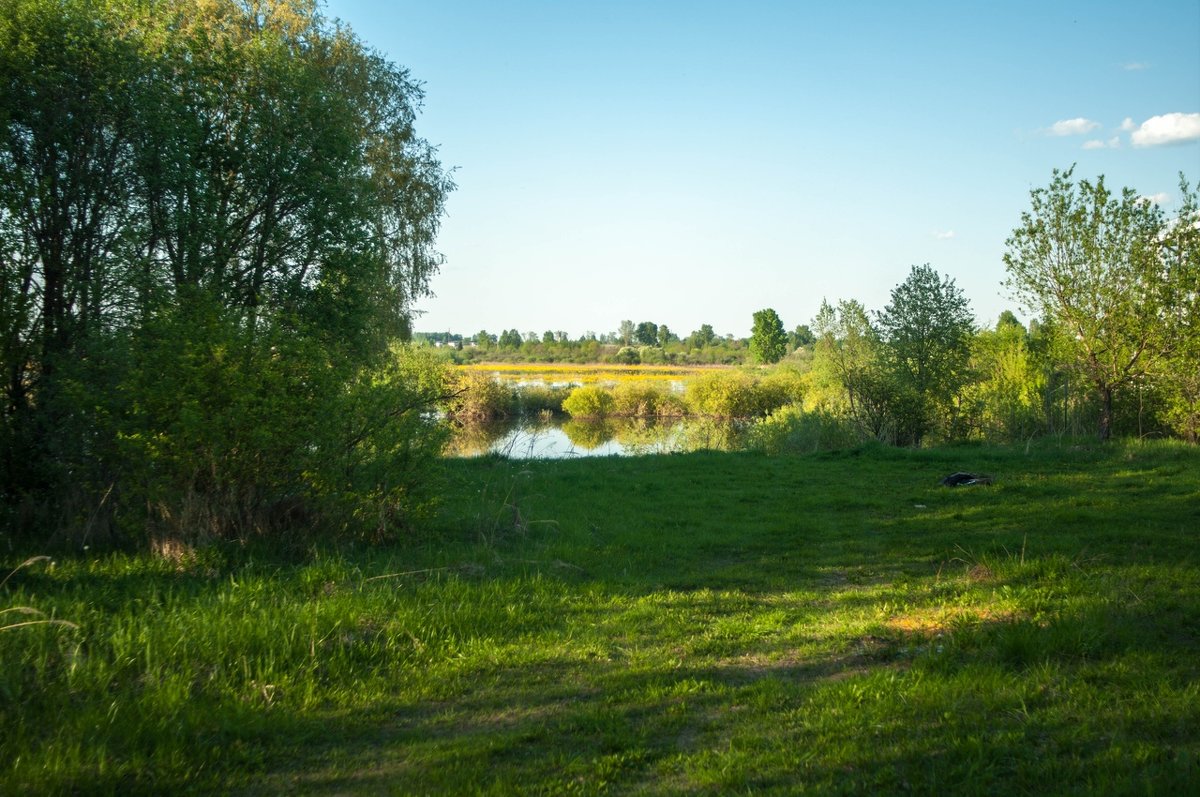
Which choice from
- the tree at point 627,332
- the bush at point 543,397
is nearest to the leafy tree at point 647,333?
the tree at point 627,332

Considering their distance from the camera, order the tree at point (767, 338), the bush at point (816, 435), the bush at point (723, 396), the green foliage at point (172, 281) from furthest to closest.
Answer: the tree at point (767, 338) → the bush at point (723, 396) → the bush at point (816, 435) → the green foliage at point (172, 281)

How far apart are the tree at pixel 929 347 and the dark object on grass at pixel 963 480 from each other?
32.0 feet

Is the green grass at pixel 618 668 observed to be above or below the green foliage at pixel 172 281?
below

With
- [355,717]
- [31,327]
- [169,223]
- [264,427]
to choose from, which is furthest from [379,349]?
[355,717]

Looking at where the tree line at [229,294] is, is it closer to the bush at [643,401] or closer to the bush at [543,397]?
the bush at [643,401]

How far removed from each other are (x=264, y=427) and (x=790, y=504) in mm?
7899

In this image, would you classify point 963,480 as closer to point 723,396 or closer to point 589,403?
point 723,396

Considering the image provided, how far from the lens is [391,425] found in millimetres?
8656

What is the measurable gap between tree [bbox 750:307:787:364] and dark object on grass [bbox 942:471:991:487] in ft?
264

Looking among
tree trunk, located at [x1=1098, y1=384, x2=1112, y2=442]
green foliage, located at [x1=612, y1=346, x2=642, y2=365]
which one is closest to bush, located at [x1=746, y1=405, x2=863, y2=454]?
tree trunk, located at [x1=1098, y1=384, x2=1112, y2=442]

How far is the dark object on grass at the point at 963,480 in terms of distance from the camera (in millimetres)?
13209

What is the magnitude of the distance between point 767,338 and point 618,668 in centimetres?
9339

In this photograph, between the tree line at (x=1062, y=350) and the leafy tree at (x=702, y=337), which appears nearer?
the tree line at (x=1062, y=350)

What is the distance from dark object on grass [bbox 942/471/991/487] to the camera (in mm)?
13209
